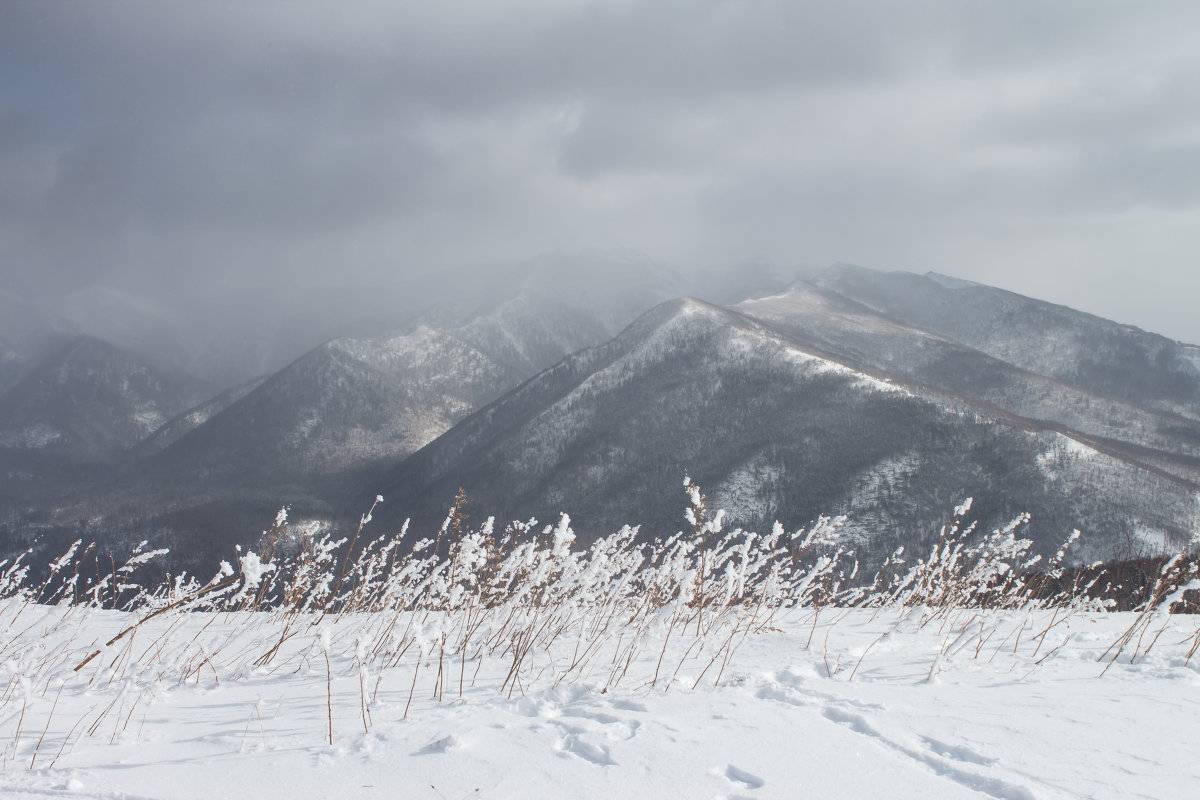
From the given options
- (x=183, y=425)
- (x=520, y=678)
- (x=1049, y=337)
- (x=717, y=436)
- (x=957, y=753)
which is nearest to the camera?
(x=957, y=753)

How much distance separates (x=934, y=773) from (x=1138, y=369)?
163 meters

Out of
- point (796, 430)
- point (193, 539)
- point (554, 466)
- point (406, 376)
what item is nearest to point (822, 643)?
point (796, 430)

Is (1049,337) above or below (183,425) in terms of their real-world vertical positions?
above

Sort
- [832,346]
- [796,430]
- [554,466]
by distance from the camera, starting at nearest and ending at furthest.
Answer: [796,430] < [554,466] < [832,346]

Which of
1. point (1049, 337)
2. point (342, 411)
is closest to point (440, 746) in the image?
point (342, 411)

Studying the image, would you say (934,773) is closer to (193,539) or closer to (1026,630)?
(1026,630)

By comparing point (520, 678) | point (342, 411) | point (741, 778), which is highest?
point (741, 778)

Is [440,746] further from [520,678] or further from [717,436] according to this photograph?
[717,436]

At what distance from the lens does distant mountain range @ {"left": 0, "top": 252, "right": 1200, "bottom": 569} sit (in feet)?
204

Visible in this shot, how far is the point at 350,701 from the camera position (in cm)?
407

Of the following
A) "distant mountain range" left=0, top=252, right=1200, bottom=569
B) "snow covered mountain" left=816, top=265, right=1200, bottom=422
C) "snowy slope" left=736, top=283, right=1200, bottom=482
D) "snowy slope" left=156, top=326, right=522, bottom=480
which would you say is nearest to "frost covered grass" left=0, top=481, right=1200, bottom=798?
"distant mountain range" left=0, top=252, right=1200, bottom=569

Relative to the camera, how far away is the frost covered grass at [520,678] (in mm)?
3047

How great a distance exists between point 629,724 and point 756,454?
244 feet

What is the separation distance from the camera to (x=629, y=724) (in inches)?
139
